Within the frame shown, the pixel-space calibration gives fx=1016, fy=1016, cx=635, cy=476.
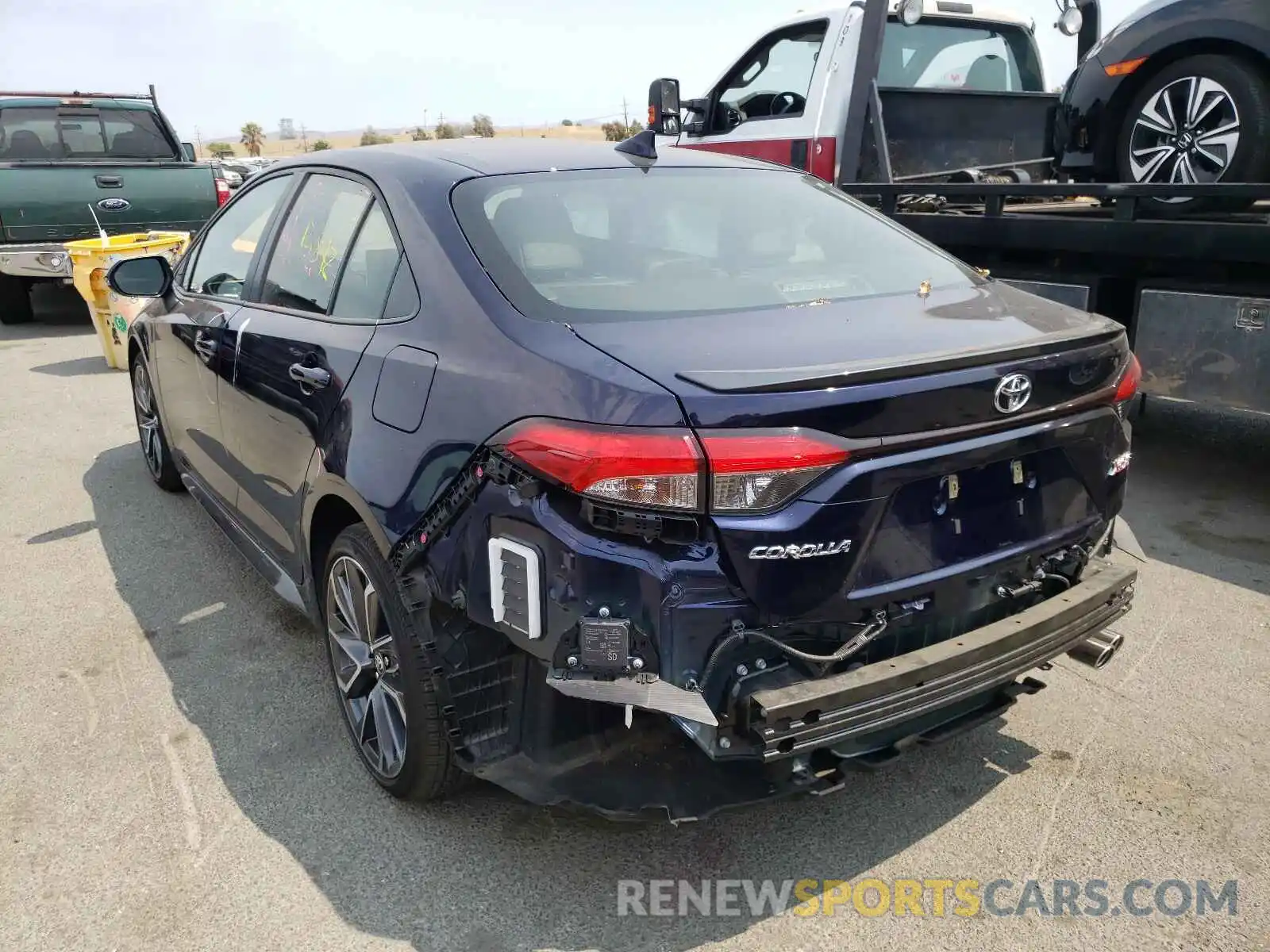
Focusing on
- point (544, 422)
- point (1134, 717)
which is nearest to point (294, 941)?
point (544, 422)

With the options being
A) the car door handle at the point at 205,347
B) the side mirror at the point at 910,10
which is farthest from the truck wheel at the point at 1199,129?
the car door handle at the point at 205,347

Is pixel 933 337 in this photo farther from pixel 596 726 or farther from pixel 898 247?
pixel 596 726

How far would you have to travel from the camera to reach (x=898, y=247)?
10.6 ft

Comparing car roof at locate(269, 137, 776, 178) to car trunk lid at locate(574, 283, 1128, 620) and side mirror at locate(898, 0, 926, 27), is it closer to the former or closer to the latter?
car trunk lid at locate(574, 283, 1128, 620)

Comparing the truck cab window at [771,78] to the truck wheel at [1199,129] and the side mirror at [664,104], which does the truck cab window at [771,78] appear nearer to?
the side mirror at [664,104]

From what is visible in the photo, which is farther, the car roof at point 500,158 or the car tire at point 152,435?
the car tire at point 152,435

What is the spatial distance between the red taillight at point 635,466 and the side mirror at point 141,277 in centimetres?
328

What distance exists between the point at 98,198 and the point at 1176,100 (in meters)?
9.34

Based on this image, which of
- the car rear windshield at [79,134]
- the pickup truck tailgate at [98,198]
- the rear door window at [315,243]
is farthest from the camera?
the car rear windshield at [79,134]

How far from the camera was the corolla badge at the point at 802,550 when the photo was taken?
2031 mm

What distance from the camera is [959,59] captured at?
7480 millimetres

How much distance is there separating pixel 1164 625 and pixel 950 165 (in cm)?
429

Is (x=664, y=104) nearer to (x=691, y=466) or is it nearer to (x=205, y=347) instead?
(x=205, y=347)

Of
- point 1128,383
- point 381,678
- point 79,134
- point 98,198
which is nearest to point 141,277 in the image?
point 381,678
